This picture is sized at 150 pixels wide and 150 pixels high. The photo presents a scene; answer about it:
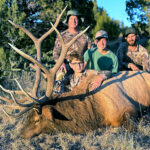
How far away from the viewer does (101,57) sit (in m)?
4.11

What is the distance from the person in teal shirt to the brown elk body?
0.63 metres

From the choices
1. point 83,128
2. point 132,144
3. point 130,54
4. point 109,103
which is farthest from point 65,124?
point 130,54

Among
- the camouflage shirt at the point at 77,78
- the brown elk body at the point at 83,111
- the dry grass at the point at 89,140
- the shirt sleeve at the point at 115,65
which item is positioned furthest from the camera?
the shirt sleeve at the point at 115,65

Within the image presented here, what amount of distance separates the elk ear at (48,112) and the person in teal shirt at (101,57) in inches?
57.5

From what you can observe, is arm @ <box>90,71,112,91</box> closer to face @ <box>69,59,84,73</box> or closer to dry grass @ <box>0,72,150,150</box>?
face @ <box>69,59,84,73</box>

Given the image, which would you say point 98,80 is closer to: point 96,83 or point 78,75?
point 96,83

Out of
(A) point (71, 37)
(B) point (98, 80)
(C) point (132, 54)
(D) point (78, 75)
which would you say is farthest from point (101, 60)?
(C) point (132, 54)

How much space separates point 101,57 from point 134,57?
146cm

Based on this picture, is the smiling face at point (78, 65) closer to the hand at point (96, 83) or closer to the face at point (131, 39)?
the hand at point (96, 83)

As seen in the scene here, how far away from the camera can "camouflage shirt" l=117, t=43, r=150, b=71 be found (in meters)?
5.11

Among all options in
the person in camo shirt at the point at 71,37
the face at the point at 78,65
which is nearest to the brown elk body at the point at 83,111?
the face at the point at 78,65

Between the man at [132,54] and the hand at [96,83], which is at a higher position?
the man at [132,54]

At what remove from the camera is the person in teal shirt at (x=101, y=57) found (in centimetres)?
398

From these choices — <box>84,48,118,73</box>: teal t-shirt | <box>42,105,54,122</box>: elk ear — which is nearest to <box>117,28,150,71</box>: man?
<box>84,48,118,73</box>: teal t-shirt
